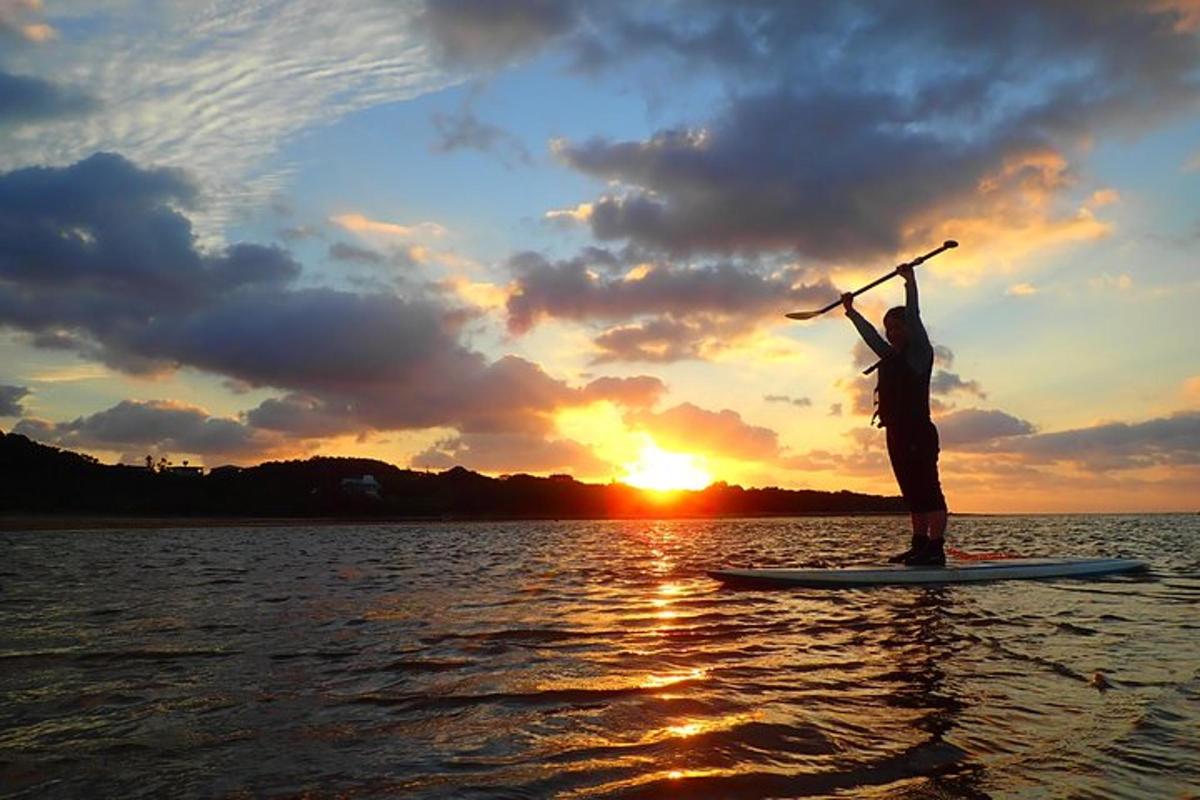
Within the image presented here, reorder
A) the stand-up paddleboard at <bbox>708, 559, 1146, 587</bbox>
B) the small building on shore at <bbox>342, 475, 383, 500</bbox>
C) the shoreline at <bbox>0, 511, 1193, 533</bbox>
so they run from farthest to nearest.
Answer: the small building on shore at <bbox>342, 475, 383, 500</bbox>, the shoreline at <bbox>0, 511, 1193, 533</bbox>, the stand-up paddleboard at <bbox>708, 559, 1146, 587</bbox>

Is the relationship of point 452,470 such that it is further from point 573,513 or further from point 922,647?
point 922,647

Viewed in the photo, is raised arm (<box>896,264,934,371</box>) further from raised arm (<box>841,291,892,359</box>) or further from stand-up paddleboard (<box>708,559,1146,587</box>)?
stand-up paddleboard (<box>708,559,1146,587</box>)

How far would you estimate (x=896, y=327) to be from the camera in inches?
561

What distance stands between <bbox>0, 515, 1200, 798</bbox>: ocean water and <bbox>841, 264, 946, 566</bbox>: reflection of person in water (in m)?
1.97

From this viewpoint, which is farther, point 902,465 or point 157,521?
point 157,521

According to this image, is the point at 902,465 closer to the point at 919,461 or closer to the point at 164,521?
the point at 919,461

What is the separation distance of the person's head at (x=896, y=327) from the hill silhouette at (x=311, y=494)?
309ft

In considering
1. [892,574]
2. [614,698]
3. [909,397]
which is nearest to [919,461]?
[909,397]

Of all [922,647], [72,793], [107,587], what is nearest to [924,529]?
[922,647]

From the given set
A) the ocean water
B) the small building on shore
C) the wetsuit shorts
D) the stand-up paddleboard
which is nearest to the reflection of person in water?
the wetsuit shorts

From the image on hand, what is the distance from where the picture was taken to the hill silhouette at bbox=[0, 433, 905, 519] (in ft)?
309

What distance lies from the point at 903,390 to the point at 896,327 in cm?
112

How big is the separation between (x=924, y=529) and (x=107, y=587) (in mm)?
16977

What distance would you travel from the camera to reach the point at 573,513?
148 metres
